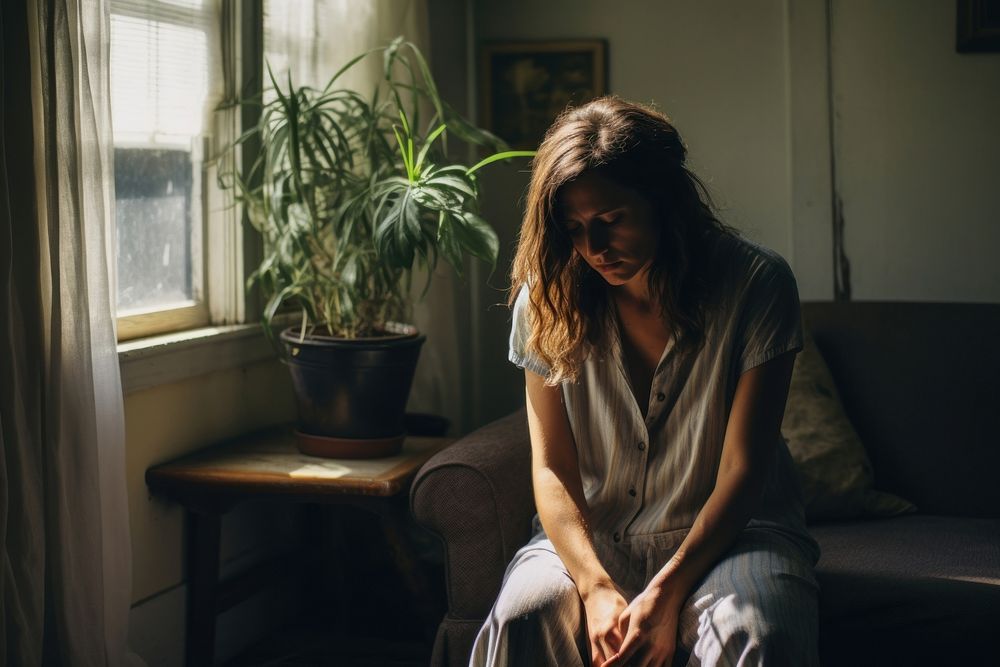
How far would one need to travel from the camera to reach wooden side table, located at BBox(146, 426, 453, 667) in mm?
2016

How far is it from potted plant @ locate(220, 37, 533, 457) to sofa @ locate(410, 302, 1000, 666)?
241mm

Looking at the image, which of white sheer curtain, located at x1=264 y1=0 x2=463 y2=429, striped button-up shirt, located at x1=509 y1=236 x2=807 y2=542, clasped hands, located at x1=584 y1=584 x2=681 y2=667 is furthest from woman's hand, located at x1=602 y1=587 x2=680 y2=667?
white sheer curtain, located at x1=264 y1=0 x2=463 y2=429

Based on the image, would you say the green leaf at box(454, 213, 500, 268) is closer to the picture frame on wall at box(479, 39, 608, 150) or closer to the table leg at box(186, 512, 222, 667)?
the table leg at box(186, 512, 222, 667)

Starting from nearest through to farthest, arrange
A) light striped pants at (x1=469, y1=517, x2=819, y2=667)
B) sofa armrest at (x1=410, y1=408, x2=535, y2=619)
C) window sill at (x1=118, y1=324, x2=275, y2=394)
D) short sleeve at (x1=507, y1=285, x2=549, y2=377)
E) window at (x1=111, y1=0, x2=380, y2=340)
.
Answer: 1. light striped pants at (x1=469, y1=517, x2=819, y2=667)
2. short sleeve at (x1=507, y1=285, x2=549, y2=377)
3. sofa armrest at (x1=410, y1=408, x2=535, y2=619)
4. window sill at (x1=118, y1=324, x2=275, y2=394)
5. window at (x1=111, y1=0, x2=380, y2=340)

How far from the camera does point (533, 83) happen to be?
2.99m

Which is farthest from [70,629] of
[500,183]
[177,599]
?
[500,183]

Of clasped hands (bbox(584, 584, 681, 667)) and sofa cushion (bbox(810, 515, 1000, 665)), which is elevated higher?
clasped hands (bbox(584, 584, 681, 667))

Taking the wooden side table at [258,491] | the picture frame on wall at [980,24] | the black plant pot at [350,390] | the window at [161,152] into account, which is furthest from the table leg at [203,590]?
the picture frame on wall at [980,24]

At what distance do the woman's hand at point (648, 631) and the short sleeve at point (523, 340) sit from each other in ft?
1.32

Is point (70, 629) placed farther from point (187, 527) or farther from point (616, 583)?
point (616, 583)

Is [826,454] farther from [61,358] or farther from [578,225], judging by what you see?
[61,358]

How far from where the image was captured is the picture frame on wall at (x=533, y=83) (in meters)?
2.94

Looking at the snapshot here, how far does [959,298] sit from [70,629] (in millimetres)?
2144

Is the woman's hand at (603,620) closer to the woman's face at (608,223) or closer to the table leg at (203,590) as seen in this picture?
the woman's face at (608,223)
